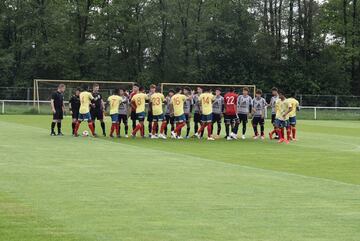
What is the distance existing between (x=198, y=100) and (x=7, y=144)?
881cm

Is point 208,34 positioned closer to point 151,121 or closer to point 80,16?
point 80,16

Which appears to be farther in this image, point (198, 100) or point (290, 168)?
point (198, 100)

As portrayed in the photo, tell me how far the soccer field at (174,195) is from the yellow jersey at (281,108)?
17.2 feet

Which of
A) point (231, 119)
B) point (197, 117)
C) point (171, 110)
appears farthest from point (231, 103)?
point (171, 110)

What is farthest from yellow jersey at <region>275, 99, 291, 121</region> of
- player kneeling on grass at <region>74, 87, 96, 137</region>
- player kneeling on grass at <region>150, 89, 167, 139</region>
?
player kneeling on grass at <region>74, 87, 96, 137</region>

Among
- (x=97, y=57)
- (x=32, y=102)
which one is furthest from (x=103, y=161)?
(x=97, y=57)

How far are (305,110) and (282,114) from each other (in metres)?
29.4

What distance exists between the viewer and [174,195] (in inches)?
420

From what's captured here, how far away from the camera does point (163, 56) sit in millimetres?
68312

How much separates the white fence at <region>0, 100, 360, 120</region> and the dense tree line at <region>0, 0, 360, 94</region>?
1057cm

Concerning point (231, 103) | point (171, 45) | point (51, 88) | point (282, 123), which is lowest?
point (282, 123)

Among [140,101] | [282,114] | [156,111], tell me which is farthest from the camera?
[156,111]

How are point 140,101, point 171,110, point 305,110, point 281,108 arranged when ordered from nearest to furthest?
1. point 281,108
2. point 140,101
3. point 171,110
4. point 305,110

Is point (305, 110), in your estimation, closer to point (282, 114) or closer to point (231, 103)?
point (231, 103)
